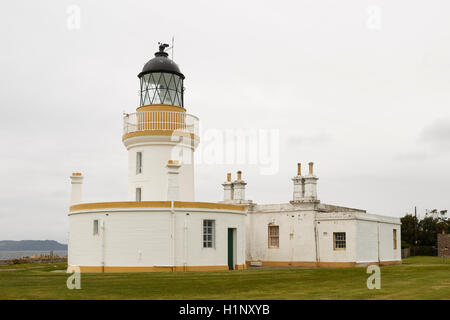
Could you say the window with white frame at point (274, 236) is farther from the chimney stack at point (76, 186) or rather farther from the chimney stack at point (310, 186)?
the chimney stack at point (76, 186)

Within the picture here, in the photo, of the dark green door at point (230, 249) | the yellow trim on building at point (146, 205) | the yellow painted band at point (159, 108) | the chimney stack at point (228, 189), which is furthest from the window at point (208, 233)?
the chimney stack at point (228, 189)

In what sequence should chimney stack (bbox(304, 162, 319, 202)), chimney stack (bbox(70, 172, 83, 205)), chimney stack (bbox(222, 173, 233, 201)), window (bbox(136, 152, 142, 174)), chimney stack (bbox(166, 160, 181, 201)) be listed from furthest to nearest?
chimney stack (bbox(222, 173, 233, 201)), chimney stack (bbox(304, 162, 319, 202)), chimney stack (bbox(70, 172, 83, 205)), window (bbox(136, 152, 142, 174)), chimney stack (bbox(166, 160, 181, 201))

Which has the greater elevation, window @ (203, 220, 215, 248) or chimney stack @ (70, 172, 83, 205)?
chimney stack @ (70, 172, 83, 205)

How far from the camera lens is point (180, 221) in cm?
2580

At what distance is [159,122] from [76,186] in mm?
6290

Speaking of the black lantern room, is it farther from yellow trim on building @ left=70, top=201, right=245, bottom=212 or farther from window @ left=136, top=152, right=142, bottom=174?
yellow trim on building @ left=70, top=201, right=245, bottom=212

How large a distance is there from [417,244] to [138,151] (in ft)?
138

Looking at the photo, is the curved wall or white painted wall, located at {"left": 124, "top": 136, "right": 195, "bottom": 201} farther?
white painted wall, located at {"left": 124, "top": 136, "right": 195, "bottom": 201}

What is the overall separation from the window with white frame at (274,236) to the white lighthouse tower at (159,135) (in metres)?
7.71

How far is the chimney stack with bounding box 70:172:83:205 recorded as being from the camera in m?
30.2

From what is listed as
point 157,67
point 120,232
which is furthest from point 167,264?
point 157,67

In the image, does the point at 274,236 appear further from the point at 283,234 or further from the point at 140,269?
the point at 140,269

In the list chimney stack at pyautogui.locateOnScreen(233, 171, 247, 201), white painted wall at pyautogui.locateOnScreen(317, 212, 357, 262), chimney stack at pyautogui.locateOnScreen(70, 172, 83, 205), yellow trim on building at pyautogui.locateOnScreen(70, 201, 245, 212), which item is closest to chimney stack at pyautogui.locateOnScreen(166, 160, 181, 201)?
yellow trim on building at pyautogui.locateOnScreen(70, 201, 245, 212)

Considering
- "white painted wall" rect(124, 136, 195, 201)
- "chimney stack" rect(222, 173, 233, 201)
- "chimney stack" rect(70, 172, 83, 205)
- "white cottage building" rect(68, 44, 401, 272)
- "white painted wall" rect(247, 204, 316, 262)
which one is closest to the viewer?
"white cottage building" rect(68, 44, 401, 272)
